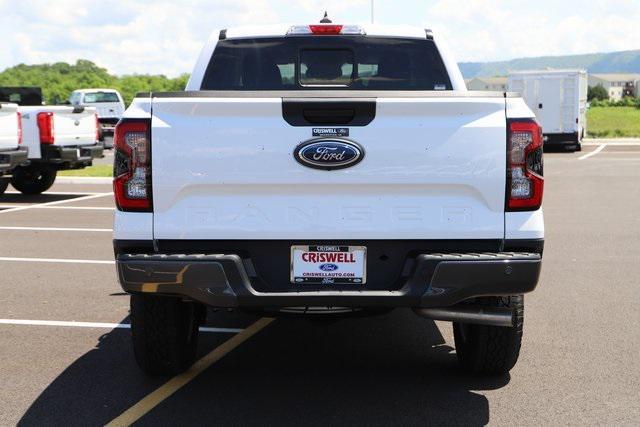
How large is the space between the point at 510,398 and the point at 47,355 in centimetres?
288

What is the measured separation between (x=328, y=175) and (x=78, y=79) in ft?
347

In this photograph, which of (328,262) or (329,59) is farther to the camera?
(329,59)

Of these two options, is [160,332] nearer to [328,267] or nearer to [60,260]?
[328,267]

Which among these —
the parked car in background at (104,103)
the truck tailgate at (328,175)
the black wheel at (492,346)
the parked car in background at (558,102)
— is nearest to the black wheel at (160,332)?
the truck tailgate at (328,175)

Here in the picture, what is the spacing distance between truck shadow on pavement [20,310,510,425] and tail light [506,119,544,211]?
1110mm

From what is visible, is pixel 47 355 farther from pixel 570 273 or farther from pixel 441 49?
pixel 570 273

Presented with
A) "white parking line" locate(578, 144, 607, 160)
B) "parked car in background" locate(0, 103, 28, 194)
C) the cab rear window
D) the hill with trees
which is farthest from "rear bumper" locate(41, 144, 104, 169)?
the hill with trees

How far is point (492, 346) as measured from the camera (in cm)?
504

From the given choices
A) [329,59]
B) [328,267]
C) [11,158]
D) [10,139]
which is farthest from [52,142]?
[328,267]

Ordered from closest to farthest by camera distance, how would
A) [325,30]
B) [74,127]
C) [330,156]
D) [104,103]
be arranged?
[330,156], [325,30], [74,127], [104,103]

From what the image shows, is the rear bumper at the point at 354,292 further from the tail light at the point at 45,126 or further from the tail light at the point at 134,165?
the tail light at the point at 45,126

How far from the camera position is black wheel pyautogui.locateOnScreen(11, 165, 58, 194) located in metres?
16.2

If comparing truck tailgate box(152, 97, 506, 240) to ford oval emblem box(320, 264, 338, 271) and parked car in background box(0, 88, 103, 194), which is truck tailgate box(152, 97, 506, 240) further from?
parked car in background box(0, 88, 103, 194)

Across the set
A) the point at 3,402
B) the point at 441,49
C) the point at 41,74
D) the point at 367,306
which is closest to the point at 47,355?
the point at 3,402
